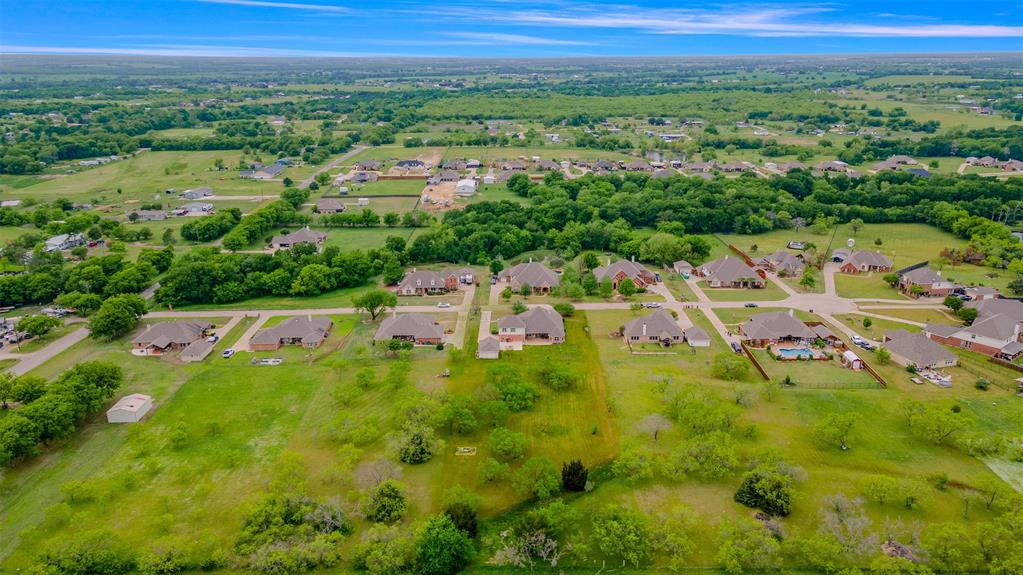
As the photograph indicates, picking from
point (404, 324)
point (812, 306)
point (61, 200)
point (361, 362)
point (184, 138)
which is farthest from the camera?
point (184, 138)

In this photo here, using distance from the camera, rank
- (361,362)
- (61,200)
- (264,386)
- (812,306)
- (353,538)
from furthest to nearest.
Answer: (61,200) → (812,306) → (361,362) → (264,386) → (353,538)

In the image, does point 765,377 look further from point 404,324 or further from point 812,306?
point 404,324

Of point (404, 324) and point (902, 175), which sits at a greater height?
point (902, 175)

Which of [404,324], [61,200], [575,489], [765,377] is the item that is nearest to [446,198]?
[404,324]

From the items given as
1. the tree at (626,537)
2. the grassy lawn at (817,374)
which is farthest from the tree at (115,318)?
the grassy lawn at (817,374)

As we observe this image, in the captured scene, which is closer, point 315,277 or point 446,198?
point 315,277

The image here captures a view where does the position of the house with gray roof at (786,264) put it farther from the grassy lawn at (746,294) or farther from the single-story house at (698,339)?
the single-story house at (698,339)

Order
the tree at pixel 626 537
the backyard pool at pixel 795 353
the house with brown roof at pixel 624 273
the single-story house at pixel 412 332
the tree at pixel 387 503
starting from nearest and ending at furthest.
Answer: the tree at pixel 626 537 < the tree at pixel 387 503 < the backyard pool at pixel 795 353 < the single-story house at pixel 412 332 < the house with brown roof at pixel 624 273

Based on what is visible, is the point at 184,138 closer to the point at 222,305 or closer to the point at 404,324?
the point at 222,305
